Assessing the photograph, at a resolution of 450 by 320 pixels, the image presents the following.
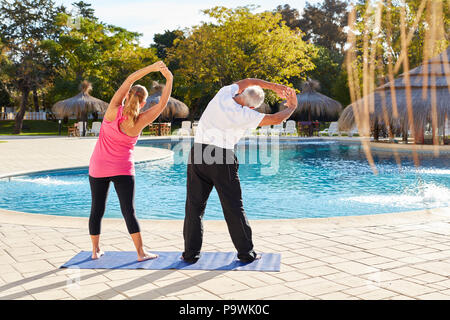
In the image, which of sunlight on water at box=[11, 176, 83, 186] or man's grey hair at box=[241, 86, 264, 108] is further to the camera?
sunlight on water at box=[11, 176, 83, 186]

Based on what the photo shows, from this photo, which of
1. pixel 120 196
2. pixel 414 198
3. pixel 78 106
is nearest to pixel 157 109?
pixel 120 196

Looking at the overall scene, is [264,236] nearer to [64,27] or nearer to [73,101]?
[73,101]

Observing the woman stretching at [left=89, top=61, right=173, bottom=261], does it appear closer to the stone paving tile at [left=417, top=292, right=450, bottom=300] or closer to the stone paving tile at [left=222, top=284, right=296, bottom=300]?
the stone paving tile at [left=222, top=284, right=296, bottom=300]

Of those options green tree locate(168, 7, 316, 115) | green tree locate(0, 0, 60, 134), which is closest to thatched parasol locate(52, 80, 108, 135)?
green tree locate(168, 7, 316, 115)

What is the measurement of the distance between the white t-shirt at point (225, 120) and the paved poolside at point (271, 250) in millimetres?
1078

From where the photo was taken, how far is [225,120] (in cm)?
394

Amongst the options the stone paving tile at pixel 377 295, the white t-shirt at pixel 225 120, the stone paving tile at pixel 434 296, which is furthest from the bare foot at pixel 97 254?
the stone paving tile at pixel 434 296

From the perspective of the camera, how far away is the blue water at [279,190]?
312 inches

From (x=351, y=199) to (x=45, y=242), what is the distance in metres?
5.63

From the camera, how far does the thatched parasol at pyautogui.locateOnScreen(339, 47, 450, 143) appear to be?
18.9 meters

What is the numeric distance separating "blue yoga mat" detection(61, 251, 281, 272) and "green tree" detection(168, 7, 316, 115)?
2836 cm

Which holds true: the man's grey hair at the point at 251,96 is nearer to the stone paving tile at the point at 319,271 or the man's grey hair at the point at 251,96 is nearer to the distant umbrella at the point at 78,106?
the stone paving tile at the point at 319,271

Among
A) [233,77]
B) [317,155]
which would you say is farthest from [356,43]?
[317,155]

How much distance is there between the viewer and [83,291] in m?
3.36
